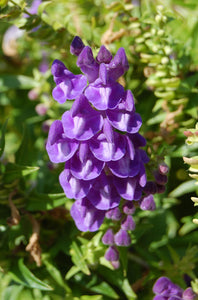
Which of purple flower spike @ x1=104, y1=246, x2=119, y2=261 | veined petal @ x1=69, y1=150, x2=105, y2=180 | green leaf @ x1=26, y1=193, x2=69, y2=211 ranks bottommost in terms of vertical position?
purple flower spike @ x1=104, y1=246, x2=119, y2=261

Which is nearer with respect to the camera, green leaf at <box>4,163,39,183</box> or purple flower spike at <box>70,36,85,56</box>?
purple flower spike at <box>70,36,85,56</box>

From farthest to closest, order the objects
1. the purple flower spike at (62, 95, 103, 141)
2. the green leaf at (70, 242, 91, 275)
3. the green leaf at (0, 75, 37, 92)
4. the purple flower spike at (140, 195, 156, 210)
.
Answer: the green leaf at (0, 75, 37, 92) < the green leaf at (70, 242, 91, 275) < the purple flower spike at (140, 195, 156, 210) < the purple flower spike at (62, 95, 103, 141)

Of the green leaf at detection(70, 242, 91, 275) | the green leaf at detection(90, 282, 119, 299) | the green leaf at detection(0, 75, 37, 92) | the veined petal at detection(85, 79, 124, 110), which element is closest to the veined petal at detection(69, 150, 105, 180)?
the veined petal at detection(85, 79, 124, 110)

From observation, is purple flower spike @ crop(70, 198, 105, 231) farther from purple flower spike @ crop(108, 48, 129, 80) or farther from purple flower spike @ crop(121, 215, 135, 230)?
purple flower spike @ crop(108, 48, 129, 80)

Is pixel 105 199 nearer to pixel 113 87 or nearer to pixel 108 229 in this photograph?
pixel 108 229

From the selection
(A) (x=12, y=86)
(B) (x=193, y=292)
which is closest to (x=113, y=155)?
(B) (x=193, y=292)

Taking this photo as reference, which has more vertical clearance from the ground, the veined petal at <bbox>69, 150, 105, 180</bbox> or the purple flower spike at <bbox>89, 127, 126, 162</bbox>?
the purple flower spike at <bbox>89, 127, 126, 162</bbox>

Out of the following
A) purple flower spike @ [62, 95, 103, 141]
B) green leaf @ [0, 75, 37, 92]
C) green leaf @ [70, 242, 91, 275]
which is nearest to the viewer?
purple flower spike @ [62, 95, 103, 141]

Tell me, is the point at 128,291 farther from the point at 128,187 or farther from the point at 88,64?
the point at 88,64
